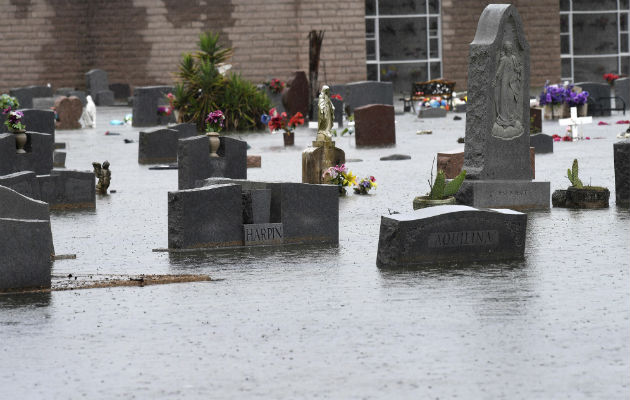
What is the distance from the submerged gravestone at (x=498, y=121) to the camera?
18.0m

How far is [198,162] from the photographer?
2006cm

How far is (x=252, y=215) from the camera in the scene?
1478 centimetres

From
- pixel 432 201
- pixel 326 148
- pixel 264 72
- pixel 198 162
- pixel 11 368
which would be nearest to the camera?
pixel 11 368

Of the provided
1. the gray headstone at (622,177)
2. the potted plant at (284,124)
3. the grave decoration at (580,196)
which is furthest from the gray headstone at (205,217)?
the potted plant at (284,124)

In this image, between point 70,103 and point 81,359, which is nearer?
point 81,359

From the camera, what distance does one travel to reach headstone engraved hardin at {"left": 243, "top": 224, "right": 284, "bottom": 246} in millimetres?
14758

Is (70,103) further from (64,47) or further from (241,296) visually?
(241,296)

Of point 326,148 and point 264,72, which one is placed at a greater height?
point 264,72

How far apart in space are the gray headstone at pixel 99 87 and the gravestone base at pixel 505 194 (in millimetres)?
38106

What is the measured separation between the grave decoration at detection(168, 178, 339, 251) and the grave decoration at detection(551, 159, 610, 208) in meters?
4.35

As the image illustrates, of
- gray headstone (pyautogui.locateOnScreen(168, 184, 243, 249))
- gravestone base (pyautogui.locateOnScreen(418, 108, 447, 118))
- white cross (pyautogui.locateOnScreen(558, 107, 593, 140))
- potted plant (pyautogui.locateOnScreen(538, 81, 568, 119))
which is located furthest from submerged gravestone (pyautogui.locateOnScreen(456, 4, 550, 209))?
gravestone base (pyautogui.locateOnScreen(418, 108, 447, 118))

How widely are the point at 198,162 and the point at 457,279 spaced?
8.76 meters

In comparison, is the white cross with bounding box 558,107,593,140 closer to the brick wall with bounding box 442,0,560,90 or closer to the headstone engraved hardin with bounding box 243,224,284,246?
the headstone engraved hardin with bounding box 243,224,284,246

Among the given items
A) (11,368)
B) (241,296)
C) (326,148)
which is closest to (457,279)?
(241,296)
